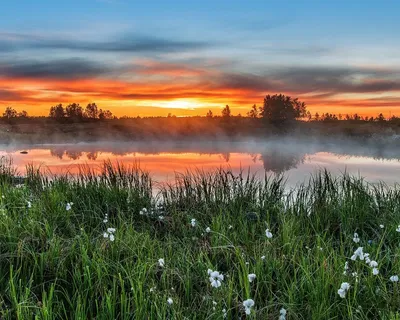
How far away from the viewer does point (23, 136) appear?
128 ft

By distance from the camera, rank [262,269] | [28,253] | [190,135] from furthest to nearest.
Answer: [190,135], [28,253], [262,269]

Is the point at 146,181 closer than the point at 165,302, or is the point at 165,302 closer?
the point at 165,302

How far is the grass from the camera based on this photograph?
3258 millimetres

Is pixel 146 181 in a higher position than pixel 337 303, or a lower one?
higher

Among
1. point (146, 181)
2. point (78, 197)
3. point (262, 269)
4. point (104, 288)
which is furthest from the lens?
point (146, 181)

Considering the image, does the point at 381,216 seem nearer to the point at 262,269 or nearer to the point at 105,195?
the point at 262,269

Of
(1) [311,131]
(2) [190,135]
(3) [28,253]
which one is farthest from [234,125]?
(3) [28,253]

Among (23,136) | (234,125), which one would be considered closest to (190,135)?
(234,125)

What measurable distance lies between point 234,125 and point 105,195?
1458 inches

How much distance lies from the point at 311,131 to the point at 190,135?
36.6 feet

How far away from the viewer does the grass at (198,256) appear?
128 inches

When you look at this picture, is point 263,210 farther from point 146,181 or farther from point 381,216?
point 146,181

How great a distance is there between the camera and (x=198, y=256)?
13.2ft

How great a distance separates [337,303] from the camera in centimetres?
331
